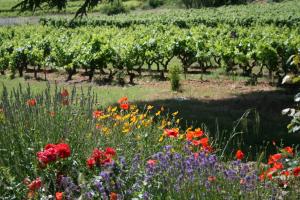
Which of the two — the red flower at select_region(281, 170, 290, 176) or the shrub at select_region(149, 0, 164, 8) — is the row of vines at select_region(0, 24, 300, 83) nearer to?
the red flower at select_region(281, 170, 290, 176)

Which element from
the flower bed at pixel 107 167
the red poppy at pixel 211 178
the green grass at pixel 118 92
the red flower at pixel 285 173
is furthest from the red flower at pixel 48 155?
the green grass at pixel 118 92

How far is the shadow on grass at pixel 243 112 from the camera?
8.68m

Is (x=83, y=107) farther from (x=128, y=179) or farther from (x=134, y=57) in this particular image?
(x=134, y=57)

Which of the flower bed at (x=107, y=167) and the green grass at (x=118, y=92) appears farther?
the green grass at (x=118, y=92)

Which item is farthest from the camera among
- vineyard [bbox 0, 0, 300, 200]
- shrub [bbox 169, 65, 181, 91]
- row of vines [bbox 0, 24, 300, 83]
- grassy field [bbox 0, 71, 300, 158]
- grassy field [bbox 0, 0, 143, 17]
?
grassy field [bbox 0, 0, 143, 17]

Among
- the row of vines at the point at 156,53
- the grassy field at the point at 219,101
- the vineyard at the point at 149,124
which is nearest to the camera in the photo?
the vineyard at the point at 149,124

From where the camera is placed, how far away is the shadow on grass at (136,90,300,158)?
28.5ft

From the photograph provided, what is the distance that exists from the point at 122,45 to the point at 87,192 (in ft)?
41.9

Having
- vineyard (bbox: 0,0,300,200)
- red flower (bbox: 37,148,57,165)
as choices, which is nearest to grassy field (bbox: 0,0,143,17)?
vineyard (bbox: 0,0,300,200)

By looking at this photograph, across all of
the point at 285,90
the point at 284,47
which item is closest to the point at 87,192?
the point at 285,90

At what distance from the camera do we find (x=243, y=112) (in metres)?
10.8

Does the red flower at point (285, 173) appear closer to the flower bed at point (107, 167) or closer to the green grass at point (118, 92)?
the flower bed at point (107, 167)

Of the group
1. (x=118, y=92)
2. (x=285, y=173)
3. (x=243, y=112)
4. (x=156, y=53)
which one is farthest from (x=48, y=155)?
(x=156, y=53)

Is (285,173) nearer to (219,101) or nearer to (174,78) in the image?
(219,101)
